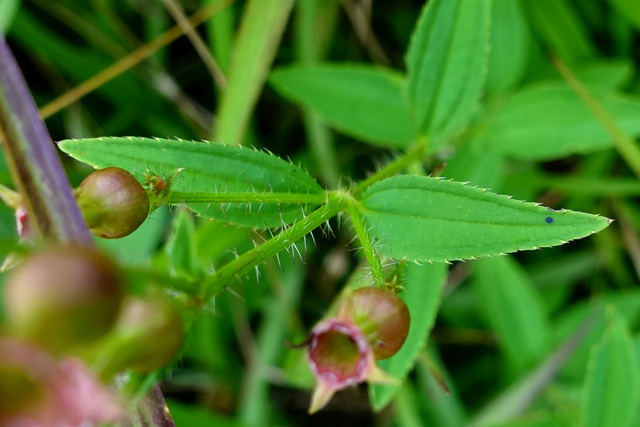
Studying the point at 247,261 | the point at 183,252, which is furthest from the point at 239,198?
the point at 183,252

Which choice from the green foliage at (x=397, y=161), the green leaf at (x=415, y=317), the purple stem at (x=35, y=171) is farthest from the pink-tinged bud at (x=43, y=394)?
the green leaf at (x=415, y=317)

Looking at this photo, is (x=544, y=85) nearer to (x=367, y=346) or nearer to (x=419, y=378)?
(x=419, y=378)

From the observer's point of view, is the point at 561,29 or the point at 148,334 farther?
the point at 561,29

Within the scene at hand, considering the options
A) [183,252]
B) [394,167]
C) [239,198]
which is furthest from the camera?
[394,167]

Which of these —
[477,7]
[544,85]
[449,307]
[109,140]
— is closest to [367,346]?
[109,140]

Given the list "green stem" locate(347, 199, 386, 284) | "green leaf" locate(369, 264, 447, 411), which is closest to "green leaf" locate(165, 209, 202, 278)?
"green stem" locate(347, 199, 386, 284)

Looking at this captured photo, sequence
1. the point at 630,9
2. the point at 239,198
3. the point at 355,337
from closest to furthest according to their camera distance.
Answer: the point at 355,337 < the point at 239,198 < the point at 630,9

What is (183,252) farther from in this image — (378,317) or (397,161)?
(378,317)
